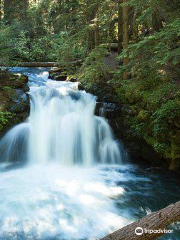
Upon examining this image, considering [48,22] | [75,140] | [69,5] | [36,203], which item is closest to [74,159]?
[75,140]

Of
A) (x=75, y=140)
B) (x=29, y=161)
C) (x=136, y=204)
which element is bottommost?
(x=136, y=204)

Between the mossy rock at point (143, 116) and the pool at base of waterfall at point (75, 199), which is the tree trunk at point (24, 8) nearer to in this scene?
the mossy rock at point (143, 116)

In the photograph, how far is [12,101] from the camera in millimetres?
10164

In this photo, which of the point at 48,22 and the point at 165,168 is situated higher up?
the point at 48,22

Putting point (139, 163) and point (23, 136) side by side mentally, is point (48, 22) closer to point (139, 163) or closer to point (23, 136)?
point (23, 136)

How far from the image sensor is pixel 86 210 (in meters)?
6.17

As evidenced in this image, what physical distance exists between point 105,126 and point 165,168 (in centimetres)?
285

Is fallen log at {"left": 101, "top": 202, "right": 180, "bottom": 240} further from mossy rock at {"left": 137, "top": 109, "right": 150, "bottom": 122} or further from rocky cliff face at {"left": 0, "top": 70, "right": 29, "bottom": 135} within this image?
rocky cliff face at {"left": 0, "top": 70, "right": 29, "bottom": 135}

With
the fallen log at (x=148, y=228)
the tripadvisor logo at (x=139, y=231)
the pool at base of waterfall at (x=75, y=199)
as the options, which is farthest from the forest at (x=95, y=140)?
the tripadvisor logo at (x=139, y=231)

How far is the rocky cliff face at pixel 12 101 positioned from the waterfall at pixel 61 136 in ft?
0.93

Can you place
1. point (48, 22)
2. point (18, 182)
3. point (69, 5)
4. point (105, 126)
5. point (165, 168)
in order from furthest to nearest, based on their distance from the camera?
point (48, 22) → point (69, 5) → point (105, 126) → point (165, 168) → point (18, 182)

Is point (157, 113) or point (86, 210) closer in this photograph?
point (86, 210)

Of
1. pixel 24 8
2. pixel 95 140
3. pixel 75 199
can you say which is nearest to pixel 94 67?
pixel 95 140

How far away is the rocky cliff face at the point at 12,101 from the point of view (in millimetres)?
9547
